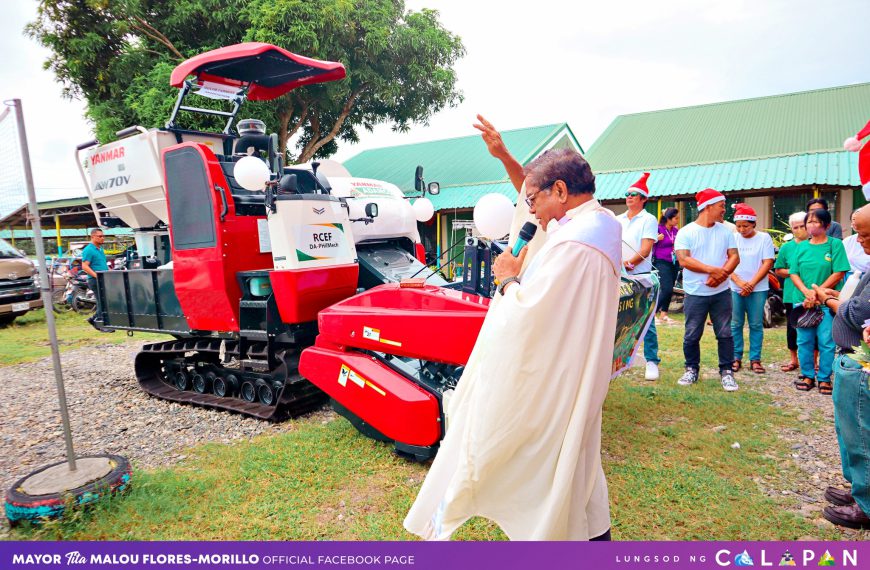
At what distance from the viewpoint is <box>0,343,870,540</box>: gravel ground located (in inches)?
134

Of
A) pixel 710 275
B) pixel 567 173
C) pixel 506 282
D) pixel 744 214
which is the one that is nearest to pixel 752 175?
pixel 744 214

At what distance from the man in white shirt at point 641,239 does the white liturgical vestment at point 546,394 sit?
3.08 meters

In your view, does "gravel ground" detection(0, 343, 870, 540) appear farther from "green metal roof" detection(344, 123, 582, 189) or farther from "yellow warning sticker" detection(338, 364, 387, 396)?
"green metal roof" detection(344, 123, 582, 189)

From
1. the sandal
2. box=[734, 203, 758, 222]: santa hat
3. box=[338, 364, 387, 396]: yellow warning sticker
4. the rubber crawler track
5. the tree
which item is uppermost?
the tree

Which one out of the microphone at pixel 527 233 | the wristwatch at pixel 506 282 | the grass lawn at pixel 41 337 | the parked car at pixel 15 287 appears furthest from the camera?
the parked car at pixel 15 287

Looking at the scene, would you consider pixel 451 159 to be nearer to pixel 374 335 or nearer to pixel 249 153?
pixel 249 153

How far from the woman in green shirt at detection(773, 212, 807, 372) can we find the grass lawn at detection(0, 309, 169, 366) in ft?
29.2

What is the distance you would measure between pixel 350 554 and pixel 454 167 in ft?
52.4

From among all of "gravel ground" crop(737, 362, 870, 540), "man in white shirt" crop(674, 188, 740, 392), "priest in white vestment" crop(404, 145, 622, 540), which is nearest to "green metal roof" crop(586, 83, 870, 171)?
"man in white shirt" crop(674, 188, 740, 392)

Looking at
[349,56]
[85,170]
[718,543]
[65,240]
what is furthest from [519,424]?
[65,240]

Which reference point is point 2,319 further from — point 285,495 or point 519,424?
point 519,424

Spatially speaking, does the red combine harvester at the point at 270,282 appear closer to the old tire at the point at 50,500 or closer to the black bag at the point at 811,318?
the old tire at the point at 50,500

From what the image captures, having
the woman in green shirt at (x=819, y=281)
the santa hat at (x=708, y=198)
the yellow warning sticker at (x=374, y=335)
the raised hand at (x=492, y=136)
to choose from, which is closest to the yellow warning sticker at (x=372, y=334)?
the yellow warning sticker at (x=374, y=335)

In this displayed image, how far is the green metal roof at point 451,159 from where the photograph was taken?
54.0 feet
